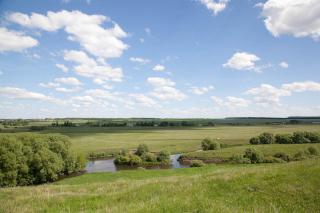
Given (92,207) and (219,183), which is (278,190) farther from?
(92,207)

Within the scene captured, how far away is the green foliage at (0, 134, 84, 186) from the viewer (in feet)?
160

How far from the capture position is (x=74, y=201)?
46.0ft

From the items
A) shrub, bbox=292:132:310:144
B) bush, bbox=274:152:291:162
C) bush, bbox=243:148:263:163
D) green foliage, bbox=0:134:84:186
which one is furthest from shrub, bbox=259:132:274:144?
green foliage, bbox=0:134:84:186

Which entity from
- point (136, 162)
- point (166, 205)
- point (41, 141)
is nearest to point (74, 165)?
point (41, 141)

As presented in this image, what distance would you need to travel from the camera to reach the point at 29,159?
53469mm

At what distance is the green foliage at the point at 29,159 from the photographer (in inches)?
1923

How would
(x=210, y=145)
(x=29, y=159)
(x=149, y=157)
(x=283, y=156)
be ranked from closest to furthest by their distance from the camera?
(x=29, y=159) → (x=283, y=156) → (x=149, y=157) → (x=210, y=145)

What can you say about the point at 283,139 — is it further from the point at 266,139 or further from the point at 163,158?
the point at 163,158

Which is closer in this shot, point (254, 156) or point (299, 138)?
point (254, 156)

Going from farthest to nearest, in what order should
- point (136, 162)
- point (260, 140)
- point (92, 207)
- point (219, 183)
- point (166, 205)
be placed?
1. point (260, 140)
2. point (136, 162)
3. point (219, 183)
4. point (92, 207)
5. point (166, 205)

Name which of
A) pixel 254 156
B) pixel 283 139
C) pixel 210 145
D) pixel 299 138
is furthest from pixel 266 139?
pixel 254 156

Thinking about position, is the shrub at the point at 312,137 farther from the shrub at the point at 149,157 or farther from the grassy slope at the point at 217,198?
the grassy slope at the point at 217,198

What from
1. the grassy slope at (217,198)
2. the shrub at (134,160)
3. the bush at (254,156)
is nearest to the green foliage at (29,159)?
the shrub at (134,160)

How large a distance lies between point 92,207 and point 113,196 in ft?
6.65
